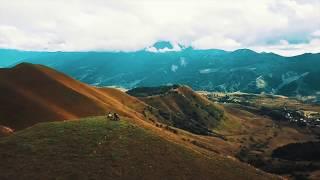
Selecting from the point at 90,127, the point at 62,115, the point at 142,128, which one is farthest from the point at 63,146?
the point at 62,115

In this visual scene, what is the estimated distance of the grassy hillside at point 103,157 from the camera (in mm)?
87500

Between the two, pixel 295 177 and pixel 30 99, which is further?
pixel 30 99

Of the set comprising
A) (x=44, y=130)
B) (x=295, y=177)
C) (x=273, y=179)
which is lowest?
(x=295, y=177)

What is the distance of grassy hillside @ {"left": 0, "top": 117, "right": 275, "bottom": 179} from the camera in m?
87.5

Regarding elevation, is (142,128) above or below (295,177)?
above

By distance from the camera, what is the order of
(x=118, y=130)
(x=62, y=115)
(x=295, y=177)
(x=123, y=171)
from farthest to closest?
(x=62, y=115) → (x=295, y=177) → (x=118, y=130) → (x=123, y=171)

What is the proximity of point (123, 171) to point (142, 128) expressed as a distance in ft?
77.8

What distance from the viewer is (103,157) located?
3686 inches

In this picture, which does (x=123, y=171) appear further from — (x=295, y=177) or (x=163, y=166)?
(x=295, y=177)

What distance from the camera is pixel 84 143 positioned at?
9994 cm

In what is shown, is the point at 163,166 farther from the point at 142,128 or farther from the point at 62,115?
the point at 62,115

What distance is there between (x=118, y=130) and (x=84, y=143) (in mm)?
10570

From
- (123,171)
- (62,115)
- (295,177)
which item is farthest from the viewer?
(62,115)

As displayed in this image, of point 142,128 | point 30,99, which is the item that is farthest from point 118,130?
point 30,99
